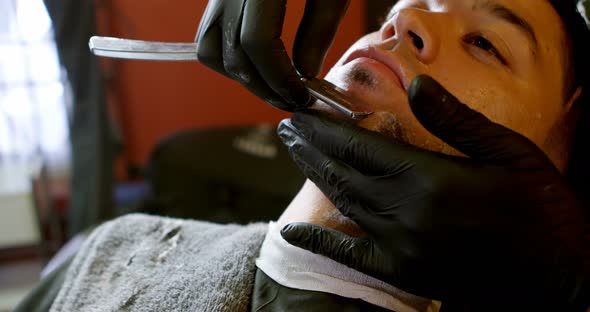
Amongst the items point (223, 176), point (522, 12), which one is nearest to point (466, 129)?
point (522, 12)

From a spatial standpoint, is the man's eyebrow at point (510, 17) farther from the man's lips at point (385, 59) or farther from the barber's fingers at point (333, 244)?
the barber's fingers at point (333, 244)

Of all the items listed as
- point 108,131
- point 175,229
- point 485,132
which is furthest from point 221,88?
point 485,132

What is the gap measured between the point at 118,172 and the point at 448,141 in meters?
2.19

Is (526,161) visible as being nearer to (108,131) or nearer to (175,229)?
(175,229)

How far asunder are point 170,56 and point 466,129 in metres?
0.43

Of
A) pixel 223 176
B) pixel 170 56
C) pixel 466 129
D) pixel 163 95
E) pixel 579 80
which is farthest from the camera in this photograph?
pixel 163 95

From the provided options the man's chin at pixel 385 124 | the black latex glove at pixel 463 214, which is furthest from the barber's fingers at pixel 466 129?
the man's chin at pixel 385 124

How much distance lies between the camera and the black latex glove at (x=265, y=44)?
27.1 inches

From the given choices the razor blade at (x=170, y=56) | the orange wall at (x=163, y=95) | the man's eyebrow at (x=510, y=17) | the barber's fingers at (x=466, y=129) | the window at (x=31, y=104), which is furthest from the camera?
the window at (x=31, y=104)

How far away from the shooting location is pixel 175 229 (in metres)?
1.02

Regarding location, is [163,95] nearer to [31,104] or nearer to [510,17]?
[31,104]

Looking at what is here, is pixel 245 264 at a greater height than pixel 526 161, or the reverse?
pixel 526 161

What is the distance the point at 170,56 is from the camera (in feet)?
2.43

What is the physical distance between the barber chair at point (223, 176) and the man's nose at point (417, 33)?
1178 mm
